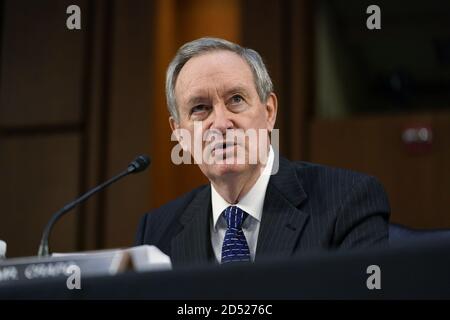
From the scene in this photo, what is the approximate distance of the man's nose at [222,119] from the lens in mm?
1484

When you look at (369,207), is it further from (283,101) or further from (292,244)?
(283,101)

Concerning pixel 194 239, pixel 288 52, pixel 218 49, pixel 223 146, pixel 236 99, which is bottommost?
pixel 194 239

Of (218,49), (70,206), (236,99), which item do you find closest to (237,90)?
(236,99)

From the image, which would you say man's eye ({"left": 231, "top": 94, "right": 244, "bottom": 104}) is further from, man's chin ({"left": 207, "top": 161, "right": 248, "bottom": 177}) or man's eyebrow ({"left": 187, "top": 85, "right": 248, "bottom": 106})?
man's chin ({"left": 207, "top": 161, "right": 248, "bottom": 177})

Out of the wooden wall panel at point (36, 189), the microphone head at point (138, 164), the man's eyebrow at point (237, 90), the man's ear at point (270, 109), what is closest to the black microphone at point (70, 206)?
the microphone head at point (138, 164)

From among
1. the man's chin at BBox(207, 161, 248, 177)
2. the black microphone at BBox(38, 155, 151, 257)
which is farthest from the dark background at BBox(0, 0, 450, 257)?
the black microphone at BBox(38, 155, 151, 257)

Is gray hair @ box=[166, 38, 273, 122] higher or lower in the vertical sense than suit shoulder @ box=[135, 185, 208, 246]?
higher

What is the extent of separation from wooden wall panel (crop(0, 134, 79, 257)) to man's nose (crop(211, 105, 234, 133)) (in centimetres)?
197

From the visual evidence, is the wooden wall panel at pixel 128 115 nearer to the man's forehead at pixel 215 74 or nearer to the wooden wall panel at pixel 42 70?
the wooden wall panel at pixel 42 70

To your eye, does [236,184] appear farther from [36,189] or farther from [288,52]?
[36,189]

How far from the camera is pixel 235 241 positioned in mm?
1402

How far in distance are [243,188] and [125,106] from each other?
1954 millimetres

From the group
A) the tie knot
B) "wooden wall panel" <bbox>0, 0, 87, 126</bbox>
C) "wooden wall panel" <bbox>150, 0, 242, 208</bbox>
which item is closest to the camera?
the tie knot

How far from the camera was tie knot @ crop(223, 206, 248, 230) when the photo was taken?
145 centimetres
